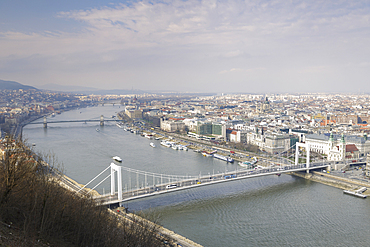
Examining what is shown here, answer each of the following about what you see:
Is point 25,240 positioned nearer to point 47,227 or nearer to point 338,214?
point 47,227

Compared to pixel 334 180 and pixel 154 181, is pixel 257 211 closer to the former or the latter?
pixel 154 181

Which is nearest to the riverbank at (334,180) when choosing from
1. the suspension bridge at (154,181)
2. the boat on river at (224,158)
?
the suspension bridge at (154,181)

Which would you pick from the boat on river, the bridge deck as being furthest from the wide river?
the boat on river

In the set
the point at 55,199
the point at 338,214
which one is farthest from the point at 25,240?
the point at 338,214

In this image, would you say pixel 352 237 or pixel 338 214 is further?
pixel 338 214

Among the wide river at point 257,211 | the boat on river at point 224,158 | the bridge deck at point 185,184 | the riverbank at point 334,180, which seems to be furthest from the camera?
the boat on river at point 224,158

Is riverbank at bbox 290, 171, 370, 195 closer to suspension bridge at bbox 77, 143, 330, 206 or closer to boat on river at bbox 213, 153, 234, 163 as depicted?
suspension bridge at bbox 77, 143, 330, 206

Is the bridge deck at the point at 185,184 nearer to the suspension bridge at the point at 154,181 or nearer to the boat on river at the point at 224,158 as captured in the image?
the suspension bridge at the point at 154,181

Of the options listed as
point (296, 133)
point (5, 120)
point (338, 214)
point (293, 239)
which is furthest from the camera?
point (5, 120)

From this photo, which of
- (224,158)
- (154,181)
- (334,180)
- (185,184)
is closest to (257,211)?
(185,184)

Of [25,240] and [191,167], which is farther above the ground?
[25,240]

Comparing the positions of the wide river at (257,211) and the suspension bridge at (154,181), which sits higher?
the suspension bridge at (154,181)
